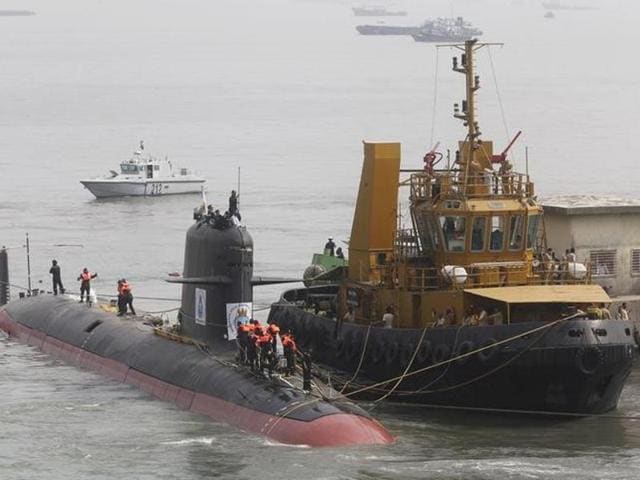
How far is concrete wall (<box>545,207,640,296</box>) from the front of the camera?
130 feet

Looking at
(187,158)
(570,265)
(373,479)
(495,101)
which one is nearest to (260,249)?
(570,265)

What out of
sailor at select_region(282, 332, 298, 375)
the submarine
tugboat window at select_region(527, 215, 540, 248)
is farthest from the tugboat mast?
sailor at select_region(282, 332, 298, 375)

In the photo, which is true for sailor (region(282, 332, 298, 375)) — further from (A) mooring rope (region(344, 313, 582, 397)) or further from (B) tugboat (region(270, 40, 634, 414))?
(B) tugboat (region(270, 40, 634, 414))

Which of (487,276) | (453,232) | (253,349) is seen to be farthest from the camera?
(453,232)

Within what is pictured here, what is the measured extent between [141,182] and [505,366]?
4715 centimetres

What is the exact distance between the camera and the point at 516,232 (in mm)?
33781

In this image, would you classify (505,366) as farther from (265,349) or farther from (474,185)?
(474,185)

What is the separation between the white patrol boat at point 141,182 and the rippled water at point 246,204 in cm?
82

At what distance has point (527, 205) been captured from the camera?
1332 inches

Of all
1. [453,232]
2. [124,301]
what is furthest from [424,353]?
[124,301]

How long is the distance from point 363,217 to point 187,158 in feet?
214

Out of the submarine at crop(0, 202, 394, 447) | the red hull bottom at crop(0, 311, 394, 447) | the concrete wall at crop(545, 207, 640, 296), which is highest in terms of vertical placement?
the concrete wall at crop(545, 207, 640, 296)

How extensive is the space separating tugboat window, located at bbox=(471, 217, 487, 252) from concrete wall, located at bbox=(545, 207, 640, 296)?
6.32 meters

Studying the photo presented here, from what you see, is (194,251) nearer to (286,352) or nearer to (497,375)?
(286,352)
